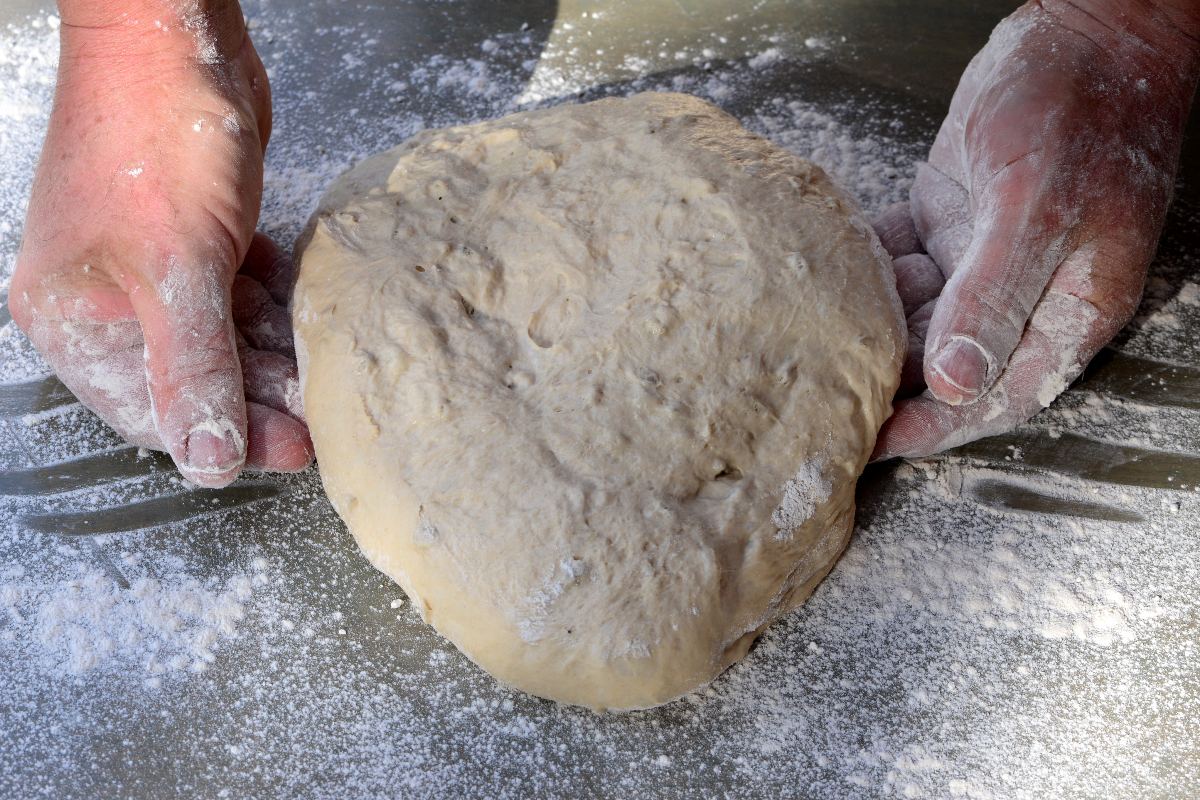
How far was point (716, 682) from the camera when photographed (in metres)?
1.48

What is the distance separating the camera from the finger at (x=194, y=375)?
1.49 metres

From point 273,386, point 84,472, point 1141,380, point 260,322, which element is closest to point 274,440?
point 273,386

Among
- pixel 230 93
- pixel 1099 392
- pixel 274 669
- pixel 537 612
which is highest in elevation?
pixel 230 93

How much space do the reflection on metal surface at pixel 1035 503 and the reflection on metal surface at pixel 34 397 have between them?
1697 mm

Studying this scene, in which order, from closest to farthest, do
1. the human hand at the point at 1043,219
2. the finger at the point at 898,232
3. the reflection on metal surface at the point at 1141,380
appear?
the human hand at the point at 1043,219 < the reflection on metal surface at the point at 1141,380 < the finger at the point at 898,232

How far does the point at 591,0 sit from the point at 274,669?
1.96 m

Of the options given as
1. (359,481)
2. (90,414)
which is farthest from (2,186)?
(359,481)

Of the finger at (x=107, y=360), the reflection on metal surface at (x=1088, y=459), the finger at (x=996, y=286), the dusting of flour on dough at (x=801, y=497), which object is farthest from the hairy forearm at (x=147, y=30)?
the reflection on metal surface at (x=1088, y=459)

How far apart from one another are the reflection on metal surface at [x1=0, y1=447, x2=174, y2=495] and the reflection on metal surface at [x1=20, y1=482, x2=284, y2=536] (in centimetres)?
6

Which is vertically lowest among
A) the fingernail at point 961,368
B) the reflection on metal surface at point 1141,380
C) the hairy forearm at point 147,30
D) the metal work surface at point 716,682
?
the metal work surface at point 716,682

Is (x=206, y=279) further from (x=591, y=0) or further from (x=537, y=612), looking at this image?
(x=591, y=0)

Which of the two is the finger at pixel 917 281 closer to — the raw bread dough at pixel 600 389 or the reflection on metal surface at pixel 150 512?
the raw bread dough at pixel 600 389

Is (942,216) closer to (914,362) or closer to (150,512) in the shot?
(914,362)

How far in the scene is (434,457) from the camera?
140 cm
